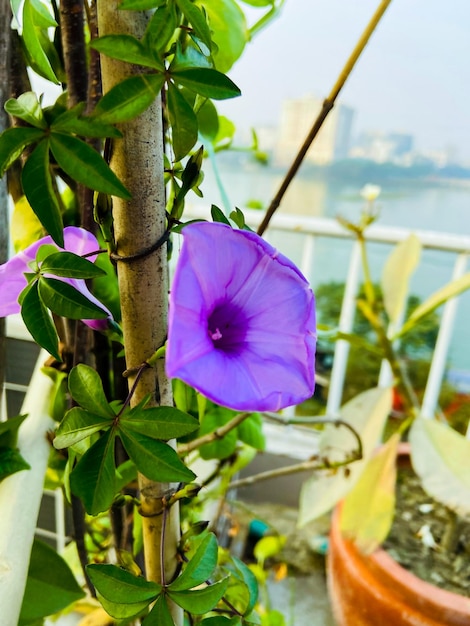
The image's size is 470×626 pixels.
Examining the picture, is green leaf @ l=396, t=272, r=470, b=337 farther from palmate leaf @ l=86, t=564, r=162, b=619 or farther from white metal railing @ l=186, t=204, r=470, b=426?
palmate leaf @ l=86, t=564, r=162, b=619

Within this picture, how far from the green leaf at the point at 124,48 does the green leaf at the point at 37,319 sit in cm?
11

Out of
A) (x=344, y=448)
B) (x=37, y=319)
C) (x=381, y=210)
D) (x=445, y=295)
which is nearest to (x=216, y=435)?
(x=37, y=319)

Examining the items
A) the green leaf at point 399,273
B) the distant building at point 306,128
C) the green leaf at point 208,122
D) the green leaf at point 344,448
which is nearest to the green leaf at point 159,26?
the green leaf at point 208,122

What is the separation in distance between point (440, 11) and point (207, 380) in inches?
71.8

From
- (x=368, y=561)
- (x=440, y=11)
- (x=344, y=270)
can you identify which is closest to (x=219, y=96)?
(x=368, y=561)

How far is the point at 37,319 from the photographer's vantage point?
265 millimetres

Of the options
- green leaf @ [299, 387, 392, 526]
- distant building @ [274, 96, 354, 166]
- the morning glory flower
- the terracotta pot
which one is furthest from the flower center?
distant building @ [274, 96, 354, 166]

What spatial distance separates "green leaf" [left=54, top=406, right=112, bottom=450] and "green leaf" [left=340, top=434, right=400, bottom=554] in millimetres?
780

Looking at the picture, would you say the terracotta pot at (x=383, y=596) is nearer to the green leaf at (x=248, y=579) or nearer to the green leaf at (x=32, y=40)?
the green leaf at (x=248, y=579)

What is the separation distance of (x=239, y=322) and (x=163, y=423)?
63mm

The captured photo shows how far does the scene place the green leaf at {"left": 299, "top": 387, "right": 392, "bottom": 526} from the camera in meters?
0.94

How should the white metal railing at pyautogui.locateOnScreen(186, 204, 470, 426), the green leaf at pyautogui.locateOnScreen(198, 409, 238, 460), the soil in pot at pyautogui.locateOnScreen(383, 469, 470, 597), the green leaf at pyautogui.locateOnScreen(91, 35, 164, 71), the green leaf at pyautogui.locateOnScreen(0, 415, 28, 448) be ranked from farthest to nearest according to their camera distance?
1. the white metal railing at pyautogui.locateOnScreen(186, 204, 470, 426)
2. the soil in pot at pyautogui.locateOnScreen(383, 469, 470, 597)
3. the green leaf at pyautogui.locateOnScreen(198, 409, 238, 460)
4. the green leaf at pyautogui.locateOnScreen(0, 415, 28, 448)
5. the green leaf at pyautogui.locateOnScreen(91, 35, 164, 71)

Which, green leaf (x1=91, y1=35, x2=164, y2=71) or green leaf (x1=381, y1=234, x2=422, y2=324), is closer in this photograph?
green leaf (x1=91, y1=35, x2=164, y2=71)

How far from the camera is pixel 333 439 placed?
0.99 meters
